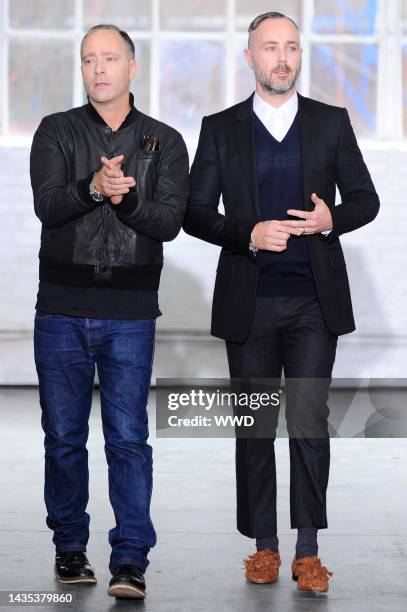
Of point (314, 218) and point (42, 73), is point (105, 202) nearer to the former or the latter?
point (314, 218)

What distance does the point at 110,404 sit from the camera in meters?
3.82

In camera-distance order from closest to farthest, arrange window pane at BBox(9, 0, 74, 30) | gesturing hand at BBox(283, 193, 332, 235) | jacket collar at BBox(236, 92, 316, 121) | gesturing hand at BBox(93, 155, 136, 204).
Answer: gesturing hand at BBox(93, 155, 136, 204), gesturing hand at BBox(283, 193, 332, 235), jacket collar at BBox(236, 92, 316, 121), window pane at BBox(9, 0, 74, 30)

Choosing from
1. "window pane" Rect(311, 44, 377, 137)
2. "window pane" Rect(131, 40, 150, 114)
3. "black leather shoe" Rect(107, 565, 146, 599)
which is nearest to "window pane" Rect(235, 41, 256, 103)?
"window pane" Rect(311, 44, 377, 137)

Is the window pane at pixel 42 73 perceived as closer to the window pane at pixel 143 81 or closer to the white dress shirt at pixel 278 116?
the window pane at pixel 143 81

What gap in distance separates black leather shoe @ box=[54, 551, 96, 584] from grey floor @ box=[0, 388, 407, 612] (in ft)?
0.12

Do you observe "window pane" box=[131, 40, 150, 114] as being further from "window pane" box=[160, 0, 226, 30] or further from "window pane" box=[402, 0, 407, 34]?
"window pane" box=[402, 0, 407, 34]

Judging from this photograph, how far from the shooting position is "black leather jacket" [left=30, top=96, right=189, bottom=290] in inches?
149

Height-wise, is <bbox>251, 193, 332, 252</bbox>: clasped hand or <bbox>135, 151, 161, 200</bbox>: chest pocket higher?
<bbox>135, 151, 161, 200</bbox>: chest pocket

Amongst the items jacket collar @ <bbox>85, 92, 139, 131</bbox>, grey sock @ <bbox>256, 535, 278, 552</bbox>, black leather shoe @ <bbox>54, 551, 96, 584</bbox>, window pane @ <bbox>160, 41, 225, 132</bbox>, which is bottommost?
black leather shoe @ <bbox>54, 551, 96, 584</bbox>

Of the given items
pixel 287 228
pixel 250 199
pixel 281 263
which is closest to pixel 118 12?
pixel 250 199

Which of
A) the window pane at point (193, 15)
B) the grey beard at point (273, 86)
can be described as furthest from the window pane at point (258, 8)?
the grey beard at point (273, 86)

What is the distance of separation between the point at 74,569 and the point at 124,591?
261mm

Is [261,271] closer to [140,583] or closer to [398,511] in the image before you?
[140,583]

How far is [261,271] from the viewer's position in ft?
12.8
